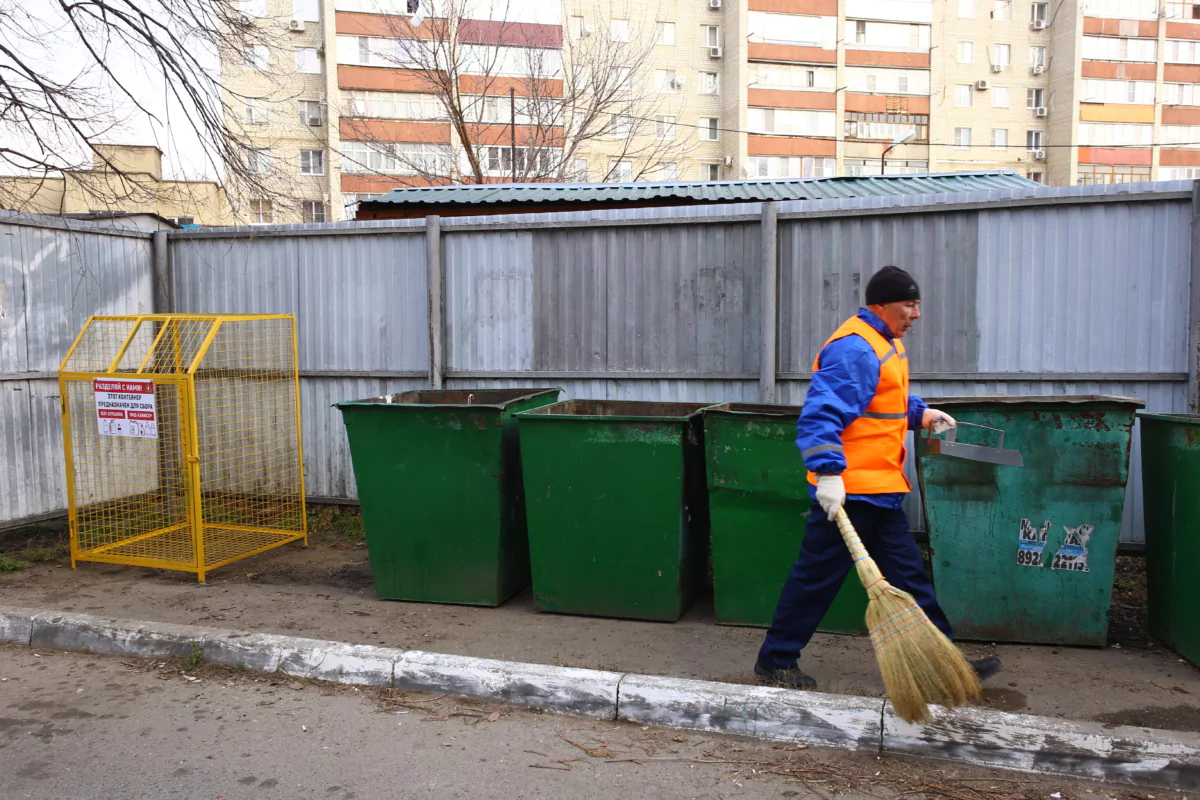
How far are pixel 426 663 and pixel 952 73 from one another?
4329cm

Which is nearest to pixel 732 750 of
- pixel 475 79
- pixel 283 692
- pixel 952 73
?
pixel 283 692

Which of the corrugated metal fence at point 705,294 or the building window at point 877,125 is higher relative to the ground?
the building window at point 877,125

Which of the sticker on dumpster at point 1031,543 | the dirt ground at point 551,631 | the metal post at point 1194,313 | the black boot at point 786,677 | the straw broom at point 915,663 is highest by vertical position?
the metal post at point 1194,313

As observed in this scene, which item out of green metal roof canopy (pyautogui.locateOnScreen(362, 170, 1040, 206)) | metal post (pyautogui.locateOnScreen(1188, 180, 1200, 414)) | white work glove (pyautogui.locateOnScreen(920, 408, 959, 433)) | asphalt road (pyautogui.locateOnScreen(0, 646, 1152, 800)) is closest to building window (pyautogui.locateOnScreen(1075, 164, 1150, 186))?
green metal roof canopy (pyautogui.locateOnScreen(362, 170, 1040, 206))

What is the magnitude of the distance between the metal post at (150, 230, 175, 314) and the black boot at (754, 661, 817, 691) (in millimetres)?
6209

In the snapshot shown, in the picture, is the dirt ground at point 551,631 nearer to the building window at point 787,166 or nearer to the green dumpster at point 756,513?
the green dumpster at point 756,513

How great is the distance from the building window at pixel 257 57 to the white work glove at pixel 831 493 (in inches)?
283

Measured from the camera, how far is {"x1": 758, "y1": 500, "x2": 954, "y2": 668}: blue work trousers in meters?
3.83

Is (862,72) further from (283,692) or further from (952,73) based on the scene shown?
(283,692)

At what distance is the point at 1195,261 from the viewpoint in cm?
529

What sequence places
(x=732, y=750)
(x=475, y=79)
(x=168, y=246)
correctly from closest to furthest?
(x=732, y=750) < (x=168, y=246) < (x=475, y=79)

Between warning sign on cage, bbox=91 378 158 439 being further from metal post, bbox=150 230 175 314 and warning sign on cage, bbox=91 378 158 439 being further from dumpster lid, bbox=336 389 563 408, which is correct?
metal post, bbox=150 230 175 314

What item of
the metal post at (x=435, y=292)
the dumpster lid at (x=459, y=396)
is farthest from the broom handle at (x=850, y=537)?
the metal post at (x=435, y=292)

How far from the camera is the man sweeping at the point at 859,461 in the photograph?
364 cm
